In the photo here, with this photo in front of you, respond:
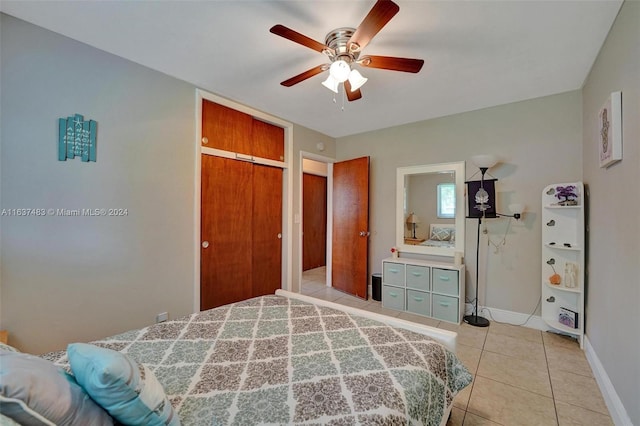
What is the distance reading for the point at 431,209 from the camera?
3.60 metres

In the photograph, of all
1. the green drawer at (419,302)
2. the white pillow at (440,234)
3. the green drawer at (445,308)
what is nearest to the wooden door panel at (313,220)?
the green drawer at (419,302)

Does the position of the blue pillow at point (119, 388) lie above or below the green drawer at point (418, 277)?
above

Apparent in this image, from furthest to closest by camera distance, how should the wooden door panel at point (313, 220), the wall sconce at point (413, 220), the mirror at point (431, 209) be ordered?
the wooden door panel at point (313, 220) → the wall sconce at point (413, 220) → the mirror at point (431, 209)

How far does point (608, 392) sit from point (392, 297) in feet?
6.62

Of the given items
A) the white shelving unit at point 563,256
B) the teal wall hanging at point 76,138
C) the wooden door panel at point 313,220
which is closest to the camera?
the teal wall hanging at point 76,138

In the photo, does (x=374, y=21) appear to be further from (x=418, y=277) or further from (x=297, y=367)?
(x=418, y=277)

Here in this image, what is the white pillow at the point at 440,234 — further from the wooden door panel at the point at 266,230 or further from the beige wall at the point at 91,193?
the beige wall at the point at 91,193

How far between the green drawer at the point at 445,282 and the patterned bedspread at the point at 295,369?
5.95 ft

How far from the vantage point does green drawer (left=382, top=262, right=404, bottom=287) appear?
3480mm

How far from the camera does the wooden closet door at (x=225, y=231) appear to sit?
9.41ft

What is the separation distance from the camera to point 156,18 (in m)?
1.80

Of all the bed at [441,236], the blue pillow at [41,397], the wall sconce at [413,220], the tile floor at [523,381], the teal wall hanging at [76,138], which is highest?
the teal wall hanging at [76,138]

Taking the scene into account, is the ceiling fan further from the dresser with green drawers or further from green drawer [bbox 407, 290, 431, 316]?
green drawer [bbox 407, 290, 431, 316]

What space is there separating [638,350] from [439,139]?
2.76 meters
